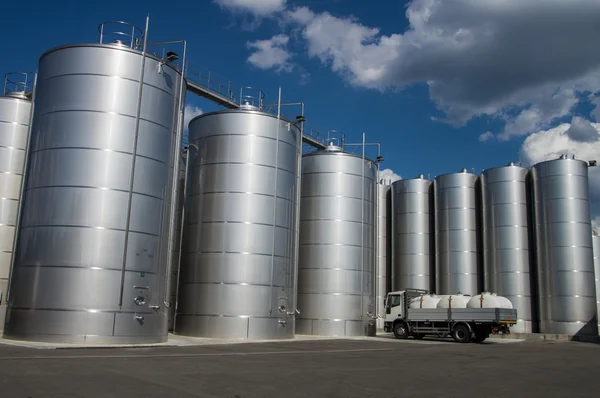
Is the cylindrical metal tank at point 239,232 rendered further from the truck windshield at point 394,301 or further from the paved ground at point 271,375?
the truck windshield at point 394,301

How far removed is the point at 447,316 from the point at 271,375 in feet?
67.8

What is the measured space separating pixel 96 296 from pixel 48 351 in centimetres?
333

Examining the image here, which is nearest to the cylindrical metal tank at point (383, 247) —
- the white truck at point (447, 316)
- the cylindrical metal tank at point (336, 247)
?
the white truck at point (447, 316)

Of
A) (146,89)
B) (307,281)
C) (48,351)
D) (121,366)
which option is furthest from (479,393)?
(307,281)

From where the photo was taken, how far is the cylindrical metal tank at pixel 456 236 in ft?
134

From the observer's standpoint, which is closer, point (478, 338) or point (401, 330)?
point (478, 338)

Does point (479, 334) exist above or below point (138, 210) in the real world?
below

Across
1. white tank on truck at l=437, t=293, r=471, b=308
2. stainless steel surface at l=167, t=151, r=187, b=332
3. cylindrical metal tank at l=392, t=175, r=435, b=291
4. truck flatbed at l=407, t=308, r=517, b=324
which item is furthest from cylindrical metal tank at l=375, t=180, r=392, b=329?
stainless steel surface at l=167, t=151, r=187, b=332

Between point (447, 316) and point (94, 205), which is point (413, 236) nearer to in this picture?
point (447, 316)

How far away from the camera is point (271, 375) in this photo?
12.3m

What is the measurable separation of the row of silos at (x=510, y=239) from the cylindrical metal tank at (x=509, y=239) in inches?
2.6

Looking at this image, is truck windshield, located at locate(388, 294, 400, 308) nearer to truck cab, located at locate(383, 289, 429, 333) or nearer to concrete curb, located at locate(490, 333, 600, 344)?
truck cab, located at locate(383, 289, 429, 333)

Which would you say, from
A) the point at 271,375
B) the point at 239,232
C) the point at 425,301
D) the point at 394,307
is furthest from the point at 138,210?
the point at 425,301

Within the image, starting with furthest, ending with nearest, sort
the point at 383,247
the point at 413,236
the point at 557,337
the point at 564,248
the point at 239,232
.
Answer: the point at 383,247, the point at 413,236, the point at 564,248, the point at 557,337, the point at 239,232
